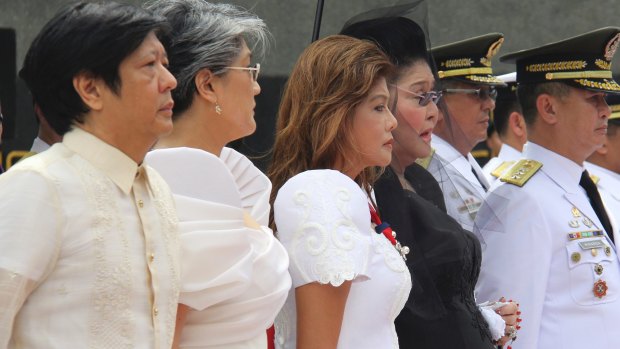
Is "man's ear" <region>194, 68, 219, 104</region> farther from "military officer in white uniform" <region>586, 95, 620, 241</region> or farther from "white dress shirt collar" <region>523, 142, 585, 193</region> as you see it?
"military officer in white uniform" <region>586, 95, 620, 241</region>

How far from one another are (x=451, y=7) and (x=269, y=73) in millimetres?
1734

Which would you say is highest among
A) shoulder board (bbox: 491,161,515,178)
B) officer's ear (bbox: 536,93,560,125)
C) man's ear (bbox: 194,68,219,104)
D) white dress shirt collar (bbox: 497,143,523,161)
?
man's ear (bbox: 194,68,219,104)

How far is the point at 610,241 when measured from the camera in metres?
4.36

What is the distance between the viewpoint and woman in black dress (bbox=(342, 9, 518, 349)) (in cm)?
326

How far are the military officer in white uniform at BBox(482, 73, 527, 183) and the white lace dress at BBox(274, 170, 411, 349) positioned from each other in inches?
112

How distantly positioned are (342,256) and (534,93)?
77.9 inches

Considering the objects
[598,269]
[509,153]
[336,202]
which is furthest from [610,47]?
[336,202]

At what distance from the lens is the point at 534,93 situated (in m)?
4.60

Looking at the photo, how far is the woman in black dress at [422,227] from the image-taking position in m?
3.26

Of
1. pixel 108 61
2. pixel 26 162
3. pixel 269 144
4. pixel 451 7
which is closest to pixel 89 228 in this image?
pixel 26 162

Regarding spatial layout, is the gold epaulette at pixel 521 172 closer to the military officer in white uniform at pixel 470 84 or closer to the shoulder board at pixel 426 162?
the shoulder board at pixel 426 162

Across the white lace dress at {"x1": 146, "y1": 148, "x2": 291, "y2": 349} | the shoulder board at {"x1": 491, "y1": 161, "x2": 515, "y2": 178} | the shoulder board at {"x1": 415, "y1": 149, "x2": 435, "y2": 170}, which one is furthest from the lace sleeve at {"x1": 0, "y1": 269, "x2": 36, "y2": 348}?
the shoulder board at {"x1": 491, "y1": 161, "x2": 515, "y2": 178}

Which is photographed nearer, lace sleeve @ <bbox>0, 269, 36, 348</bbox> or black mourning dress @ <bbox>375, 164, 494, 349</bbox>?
lace sleeve @ <bbox>0, 269, 36, 348</bbox>

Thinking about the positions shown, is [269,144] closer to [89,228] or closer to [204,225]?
[204,225]
